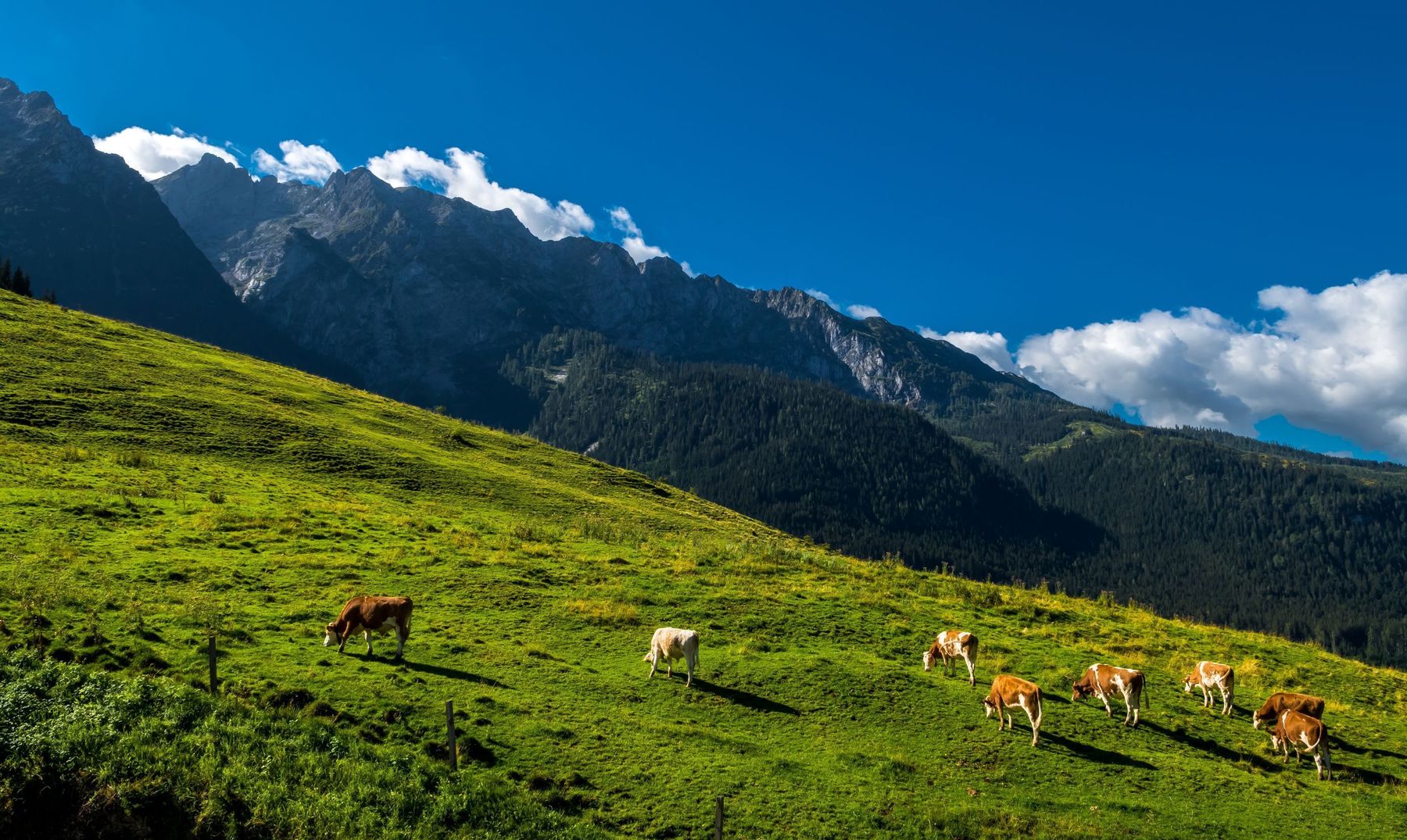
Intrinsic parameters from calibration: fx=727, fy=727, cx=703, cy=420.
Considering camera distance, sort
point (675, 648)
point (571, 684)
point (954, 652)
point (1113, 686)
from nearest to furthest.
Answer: point (571, 684)
point (675, 648)
point (1113, 686)
point (954, 652)

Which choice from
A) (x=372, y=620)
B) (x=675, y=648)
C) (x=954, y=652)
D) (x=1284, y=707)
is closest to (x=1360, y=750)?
(x=1284, y=707)

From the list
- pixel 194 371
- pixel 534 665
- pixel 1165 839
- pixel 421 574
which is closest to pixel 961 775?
pixel 1165 839

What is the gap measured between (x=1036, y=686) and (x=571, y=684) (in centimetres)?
1404

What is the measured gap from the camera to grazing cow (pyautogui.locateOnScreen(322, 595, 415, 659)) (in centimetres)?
2339

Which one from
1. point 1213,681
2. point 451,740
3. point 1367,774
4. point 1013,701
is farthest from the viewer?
point 1213,681

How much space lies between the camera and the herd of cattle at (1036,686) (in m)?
21.6

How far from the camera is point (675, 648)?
2388 centimetres

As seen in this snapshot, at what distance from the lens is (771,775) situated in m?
18.4

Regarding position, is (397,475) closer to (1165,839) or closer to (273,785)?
(273,785)

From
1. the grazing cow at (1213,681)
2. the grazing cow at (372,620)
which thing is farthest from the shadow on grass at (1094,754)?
the grazing cow at (372,620)

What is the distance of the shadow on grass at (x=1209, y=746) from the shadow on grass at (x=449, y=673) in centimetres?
2060

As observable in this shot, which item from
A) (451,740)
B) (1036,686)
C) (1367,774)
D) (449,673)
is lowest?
(449,673)

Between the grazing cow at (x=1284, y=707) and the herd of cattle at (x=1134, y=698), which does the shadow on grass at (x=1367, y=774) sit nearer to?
the herd of cattle at (x=1134, y=698)

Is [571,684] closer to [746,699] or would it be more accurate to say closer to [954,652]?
[746,699]
